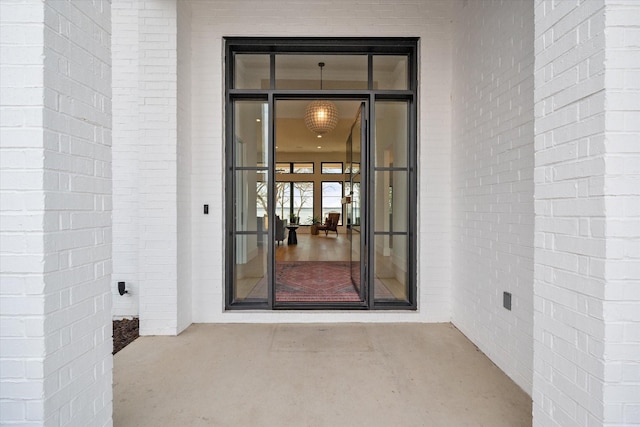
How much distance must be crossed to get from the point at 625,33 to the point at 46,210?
6.52 feet

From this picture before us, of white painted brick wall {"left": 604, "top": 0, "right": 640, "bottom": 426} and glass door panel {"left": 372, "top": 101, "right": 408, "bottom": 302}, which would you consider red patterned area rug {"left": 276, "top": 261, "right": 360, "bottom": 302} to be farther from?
white painted brick wall {"left": 604, "top": 0, "right": 640, "bottom": 426}

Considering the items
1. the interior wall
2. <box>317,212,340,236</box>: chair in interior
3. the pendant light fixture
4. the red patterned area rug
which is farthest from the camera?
<box>317,212,340,236</box>: chair in interior

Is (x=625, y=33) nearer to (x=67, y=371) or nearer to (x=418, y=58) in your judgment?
(x=67, y=371)

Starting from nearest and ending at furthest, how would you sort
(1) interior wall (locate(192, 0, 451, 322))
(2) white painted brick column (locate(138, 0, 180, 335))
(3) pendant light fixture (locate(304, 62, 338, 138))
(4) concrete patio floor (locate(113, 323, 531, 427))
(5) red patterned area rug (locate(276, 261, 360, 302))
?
(4) concrete patio floor (locate(113, 323, 531, 427)), (2) white painted brick column (locate(138, 0, 180, 335)), (1) interior wall (locate(192, 0, 451, 322)), (5) red patterned area rug (locate(276, 261, 360, 302)), (3) pendant light fixture (locate(304, 62, 338, 138))

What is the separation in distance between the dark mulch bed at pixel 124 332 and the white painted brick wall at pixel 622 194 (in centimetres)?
310

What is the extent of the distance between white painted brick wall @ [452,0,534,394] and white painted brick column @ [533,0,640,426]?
863 mm

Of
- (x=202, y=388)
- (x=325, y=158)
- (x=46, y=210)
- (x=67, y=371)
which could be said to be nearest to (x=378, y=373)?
(x=202, y=388)

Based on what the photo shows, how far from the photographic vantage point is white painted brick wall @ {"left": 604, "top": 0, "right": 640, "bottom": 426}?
112 centimetres

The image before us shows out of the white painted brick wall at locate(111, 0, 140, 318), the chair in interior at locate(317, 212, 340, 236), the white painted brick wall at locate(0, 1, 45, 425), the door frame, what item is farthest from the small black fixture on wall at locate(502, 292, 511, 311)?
the chair in interior at locate(317, 212, 340, 236)

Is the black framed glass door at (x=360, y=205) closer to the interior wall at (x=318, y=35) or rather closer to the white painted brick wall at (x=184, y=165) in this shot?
the interior wall at (x=318, y=35)

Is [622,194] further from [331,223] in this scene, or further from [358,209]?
[331,223]

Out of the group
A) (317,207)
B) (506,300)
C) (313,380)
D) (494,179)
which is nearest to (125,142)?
(313,380)

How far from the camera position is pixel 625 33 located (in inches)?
44.1

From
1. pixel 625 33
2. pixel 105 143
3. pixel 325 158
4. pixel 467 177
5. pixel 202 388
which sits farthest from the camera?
pixel 325 158
